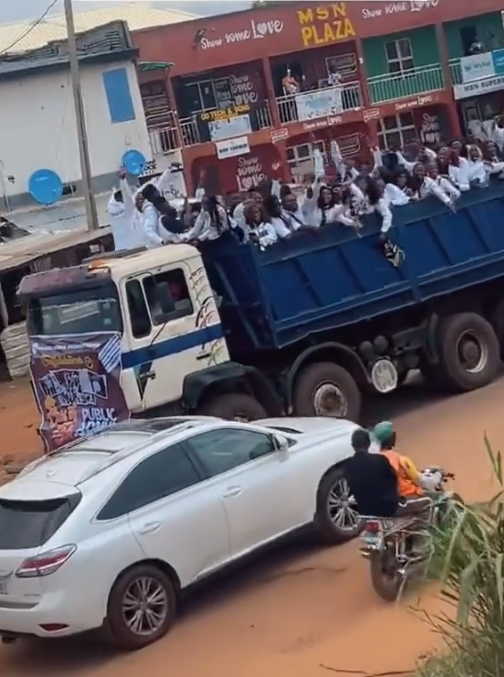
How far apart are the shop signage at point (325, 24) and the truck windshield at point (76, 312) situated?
28.5m

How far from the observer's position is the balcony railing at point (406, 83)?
133 ft

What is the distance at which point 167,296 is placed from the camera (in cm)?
1259

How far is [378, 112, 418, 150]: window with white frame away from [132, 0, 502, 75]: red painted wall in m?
2.83

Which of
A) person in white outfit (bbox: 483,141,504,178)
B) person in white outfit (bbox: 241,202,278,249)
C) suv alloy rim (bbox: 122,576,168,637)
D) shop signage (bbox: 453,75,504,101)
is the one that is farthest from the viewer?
shop signage (bbox: 453,75,504,101)

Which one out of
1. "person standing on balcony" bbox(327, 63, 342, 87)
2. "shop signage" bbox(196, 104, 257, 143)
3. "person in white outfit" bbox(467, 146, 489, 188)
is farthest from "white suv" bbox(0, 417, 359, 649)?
"person standing on balcony" bbox(327, 63, 342, 87)

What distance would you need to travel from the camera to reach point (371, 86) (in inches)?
1599

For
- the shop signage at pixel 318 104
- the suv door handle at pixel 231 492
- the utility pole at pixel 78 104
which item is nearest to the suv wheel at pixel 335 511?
the suv door handle at pixel 231 492

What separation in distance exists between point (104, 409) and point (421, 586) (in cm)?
624

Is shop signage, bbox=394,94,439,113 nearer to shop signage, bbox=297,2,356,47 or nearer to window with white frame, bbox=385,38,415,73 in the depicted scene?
window with white frame, bbox=385,38,415,73

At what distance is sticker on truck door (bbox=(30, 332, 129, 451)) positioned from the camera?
1220 cm

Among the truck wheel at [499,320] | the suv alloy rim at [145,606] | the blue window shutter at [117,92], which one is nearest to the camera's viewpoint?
the suv alloy rim at [145,606]

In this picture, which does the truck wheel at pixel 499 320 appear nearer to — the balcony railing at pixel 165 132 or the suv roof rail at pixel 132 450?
the suv roof rail at pixel 132 450

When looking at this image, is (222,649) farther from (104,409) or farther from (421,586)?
(104,409)

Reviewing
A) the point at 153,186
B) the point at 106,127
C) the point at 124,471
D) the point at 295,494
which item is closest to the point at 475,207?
the point at 153,186
